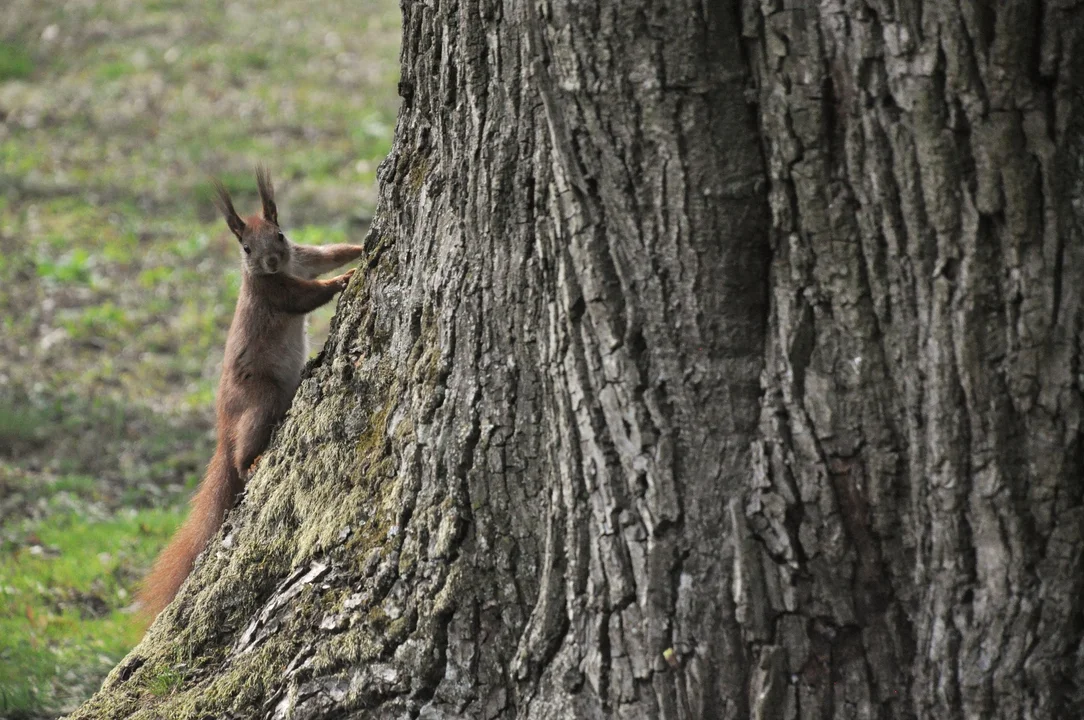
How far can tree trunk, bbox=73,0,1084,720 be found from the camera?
2068 mm

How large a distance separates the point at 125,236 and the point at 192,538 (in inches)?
223

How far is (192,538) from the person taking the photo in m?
3.75

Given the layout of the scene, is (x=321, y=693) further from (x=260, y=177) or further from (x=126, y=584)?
(x=126, y=584)

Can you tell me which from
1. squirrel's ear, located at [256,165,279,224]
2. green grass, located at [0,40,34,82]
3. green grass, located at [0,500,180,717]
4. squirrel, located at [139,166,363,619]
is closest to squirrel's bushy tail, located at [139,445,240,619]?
squirrel, located at [139,166,363,619]

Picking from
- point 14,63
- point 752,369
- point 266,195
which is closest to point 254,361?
point 266,195

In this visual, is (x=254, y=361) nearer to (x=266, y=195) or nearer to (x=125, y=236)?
(x=266, y=195)

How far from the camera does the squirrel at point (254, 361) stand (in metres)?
3.75

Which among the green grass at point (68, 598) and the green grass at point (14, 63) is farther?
the green grass at point (14, 63)

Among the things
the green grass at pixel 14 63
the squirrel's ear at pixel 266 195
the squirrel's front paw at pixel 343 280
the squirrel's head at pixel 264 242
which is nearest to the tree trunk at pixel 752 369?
the squirrel's front paw at pixel 343 280

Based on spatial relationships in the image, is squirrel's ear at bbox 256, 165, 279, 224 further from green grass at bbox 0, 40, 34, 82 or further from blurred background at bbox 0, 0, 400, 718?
green grass at bbox 0, 40, 34, 82

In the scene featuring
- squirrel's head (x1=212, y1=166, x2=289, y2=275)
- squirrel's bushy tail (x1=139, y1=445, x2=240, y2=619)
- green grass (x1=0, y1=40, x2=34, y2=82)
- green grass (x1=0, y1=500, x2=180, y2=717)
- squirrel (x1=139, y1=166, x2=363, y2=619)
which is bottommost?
green grass (x1=0, y1=500, x2=180, y2=717)

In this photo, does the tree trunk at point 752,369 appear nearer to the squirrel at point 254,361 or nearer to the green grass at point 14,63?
the squirrel at point 254,361

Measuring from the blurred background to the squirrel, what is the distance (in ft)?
2.03

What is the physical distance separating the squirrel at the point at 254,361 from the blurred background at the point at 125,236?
0.62 metres
